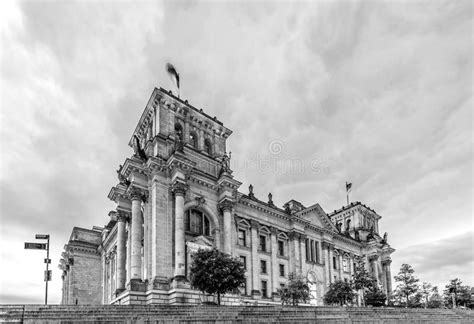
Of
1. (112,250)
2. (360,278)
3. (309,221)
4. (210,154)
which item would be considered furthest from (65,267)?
(360,278)

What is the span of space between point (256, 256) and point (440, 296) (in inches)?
2013

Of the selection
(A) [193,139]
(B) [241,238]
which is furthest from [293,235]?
(A) [193,139]

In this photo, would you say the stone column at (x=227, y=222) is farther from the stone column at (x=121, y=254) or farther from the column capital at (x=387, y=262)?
the column capital at (x=387, y=262)

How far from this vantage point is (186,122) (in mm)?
45188

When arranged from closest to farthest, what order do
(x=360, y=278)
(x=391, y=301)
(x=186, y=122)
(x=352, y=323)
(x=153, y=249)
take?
(x=352, y=323) → (x=153, y=249) → (x=186, y=122) → (x=360, y=278) → (x=391, y=301)

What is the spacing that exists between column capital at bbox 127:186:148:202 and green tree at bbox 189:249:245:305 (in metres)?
9.50

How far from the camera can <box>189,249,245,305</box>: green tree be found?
103 feet

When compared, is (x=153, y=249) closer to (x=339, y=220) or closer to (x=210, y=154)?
(x=210, y=154)

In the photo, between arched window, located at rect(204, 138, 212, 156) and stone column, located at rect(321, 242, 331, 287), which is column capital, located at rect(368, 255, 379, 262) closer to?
stone column, located at rect(321, 242, 331, 287)

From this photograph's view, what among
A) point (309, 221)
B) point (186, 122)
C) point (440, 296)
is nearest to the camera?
point (186, 122)

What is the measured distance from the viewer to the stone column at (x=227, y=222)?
41438 mm

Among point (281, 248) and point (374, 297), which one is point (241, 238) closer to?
point (281, 248)

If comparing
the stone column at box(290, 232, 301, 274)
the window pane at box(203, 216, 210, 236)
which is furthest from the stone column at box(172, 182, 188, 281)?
the stone column at box(290, 232, 301, 274)

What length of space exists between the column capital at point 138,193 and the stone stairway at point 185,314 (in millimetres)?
16635
